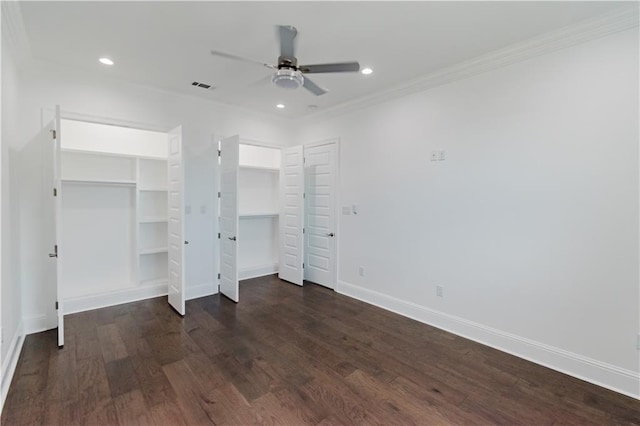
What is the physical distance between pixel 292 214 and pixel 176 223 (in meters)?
1.99

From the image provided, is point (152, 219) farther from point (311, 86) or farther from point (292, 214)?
point (311, 86)

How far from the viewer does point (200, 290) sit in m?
4.72

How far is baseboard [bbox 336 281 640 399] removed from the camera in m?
2.49

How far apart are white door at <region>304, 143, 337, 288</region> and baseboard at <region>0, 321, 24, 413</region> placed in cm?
379

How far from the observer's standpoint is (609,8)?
2.38 meters

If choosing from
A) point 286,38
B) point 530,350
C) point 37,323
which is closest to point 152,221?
point 37,323

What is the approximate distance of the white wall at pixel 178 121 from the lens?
3.41 m

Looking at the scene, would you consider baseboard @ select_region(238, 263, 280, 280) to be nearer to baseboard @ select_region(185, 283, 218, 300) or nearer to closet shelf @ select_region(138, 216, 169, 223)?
baseboard @ select_region(185, 283, 218, 300)

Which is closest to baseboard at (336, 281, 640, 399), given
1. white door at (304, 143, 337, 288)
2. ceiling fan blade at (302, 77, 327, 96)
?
white door at (304, 143, 337, 288)

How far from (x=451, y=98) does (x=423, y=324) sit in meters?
2.74

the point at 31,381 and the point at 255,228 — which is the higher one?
the point at 255,228

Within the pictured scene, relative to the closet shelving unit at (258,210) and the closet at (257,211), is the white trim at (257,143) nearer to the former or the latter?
the closet at (257,211)

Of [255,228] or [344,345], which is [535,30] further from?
[255,228]

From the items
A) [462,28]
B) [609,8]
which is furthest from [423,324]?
[609,8]
